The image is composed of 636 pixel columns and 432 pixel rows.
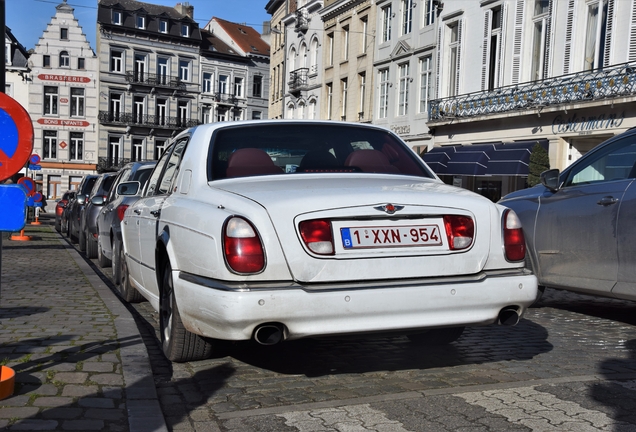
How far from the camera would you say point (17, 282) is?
31.4 ft

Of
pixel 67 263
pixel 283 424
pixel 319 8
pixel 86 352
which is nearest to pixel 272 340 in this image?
pixel 283 424

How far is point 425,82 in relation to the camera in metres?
31.6

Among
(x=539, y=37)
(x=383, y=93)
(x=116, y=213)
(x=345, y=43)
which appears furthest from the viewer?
(x=345, y=43)

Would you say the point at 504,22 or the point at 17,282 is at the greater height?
the point at 504,22

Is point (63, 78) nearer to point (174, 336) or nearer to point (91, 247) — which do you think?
point (91, 247)

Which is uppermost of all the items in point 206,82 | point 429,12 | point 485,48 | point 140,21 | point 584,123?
point 140,21

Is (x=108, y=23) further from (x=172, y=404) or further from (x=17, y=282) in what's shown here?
(x=172, y=404)

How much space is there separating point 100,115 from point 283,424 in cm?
6383

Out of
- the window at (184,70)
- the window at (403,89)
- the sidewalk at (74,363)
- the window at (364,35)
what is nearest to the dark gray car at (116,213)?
the sidewalk at (74,363)

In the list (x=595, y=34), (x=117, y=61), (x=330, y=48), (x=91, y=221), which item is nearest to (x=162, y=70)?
(x=117, y=61)

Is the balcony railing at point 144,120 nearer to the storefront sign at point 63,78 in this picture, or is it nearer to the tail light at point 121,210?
the storefront sign at point 63,78

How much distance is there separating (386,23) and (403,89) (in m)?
3.80

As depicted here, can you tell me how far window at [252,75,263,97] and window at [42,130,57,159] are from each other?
61.4 feet

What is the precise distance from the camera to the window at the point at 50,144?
6312cm
